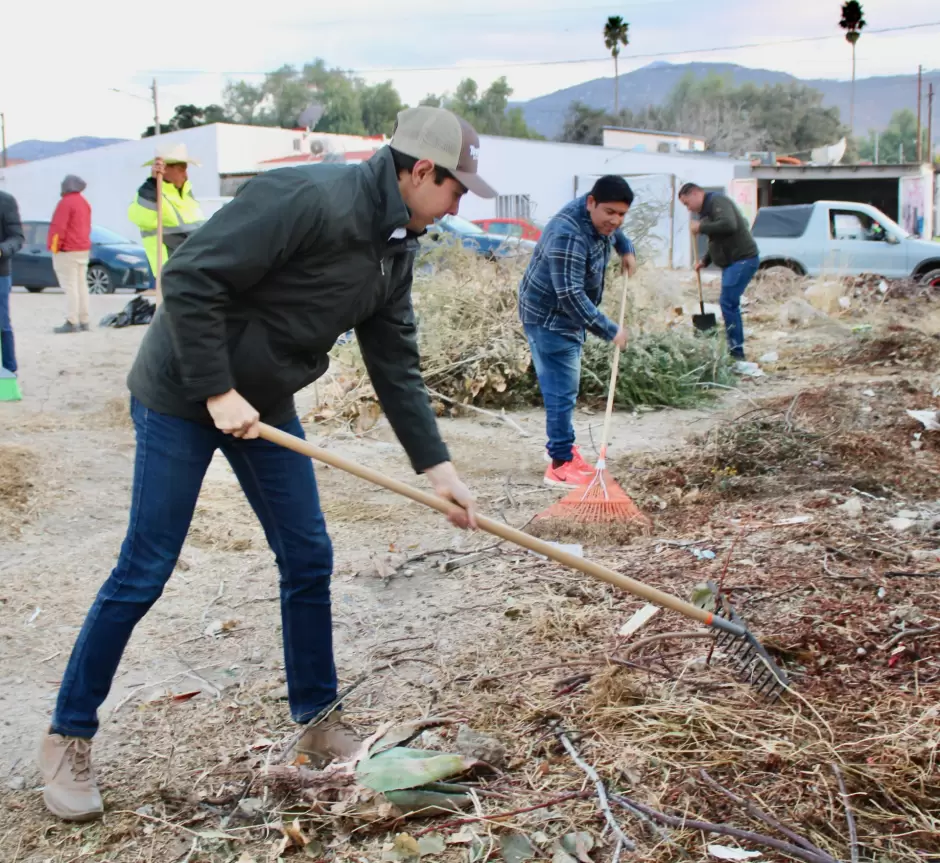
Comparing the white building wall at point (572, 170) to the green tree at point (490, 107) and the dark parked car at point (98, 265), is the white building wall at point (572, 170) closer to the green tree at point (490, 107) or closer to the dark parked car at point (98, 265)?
the dark parked car at point (98, 265)

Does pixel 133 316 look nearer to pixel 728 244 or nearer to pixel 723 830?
pixel 728 244

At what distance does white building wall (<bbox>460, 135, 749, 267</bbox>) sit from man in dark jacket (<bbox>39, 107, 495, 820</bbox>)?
26708mm

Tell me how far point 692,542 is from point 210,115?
66.3 metres

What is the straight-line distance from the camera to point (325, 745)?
2.91 m

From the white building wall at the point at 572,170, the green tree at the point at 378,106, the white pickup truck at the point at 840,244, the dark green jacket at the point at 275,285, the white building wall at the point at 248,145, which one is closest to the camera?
the dark green jacket at the point at 275,285

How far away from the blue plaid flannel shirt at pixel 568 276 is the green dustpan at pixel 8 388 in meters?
4.48

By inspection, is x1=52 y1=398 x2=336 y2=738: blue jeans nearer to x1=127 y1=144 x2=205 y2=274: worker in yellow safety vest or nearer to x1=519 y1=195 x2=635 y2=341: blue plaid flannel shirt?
x1=519 y1=195 x2=635 y2=341: blue plaid flannel shirt

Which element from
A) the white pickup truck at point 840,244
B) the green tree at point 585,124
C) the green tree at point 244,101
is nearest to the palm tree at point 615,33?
the green tree at point 585,124

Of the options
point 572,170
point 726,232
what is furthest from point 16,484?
point 572,170

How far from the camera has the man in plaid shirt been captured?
5.61 m

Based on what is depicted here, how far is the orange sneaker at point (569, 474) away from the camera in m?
5.97

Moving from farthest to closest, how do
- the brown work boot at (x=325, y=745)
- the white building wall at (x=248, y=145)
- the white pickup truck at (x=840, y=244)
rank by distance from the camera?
1. the white building wall at (x=248, y=145)
2. the white pickup truck at (x=840, y=244)
3. the brown work boot at (x=325, y=745)

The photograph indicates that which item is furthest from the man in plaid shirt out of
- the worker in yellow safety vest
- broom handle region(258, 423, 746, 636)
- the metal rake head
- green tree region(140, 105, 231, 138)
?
green tree region(140, 105, 231, 138)

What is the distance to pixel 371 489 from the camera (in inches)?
244
